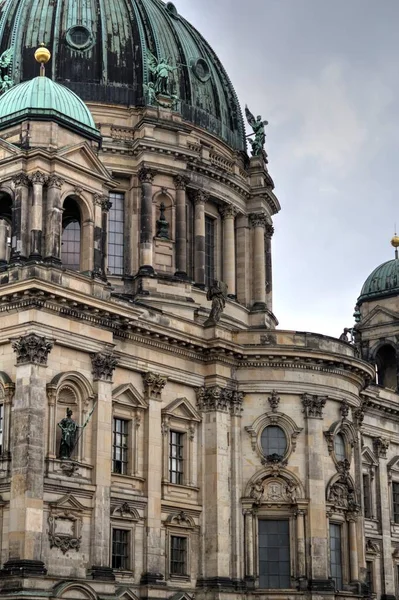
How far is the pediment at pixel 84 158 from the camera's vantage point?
139 feet

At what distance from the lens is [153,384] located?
45375 millimetres

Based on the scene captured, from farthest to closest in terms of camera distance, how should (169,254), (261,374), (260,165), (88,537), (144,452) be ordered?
1. (260,165)
2. (169,254)
3. (261,374)
4. (144,452)
5. (88,537)

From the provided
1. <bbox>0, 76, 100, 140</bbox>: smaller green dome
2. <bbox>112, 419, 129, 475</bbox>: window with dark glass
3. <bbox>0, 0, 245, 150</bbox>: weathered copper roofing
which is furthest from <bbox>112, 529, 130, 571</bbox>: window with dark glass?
<bbox>0, 0, 245, 150</bbox>: weathered copper roofing

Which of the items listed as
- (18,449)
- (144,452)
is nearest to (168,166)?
(144,452)

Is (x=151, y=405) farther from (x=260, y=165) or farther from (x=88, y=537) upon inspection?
(x=260, y=165)

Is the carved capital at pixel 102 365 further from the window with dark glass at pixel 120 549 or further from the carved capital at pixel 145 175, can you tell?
the carved capital at pixel 145 175

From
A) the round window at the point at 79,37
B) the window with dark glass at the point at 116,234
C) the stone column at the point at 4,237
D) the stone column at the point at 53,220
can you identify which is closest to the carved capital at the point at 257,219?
the window with dark glass at the point at 116,234

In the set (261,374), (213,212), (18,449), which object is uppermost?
(213,212)

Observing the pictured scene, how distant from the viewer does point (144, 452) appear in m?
44.8

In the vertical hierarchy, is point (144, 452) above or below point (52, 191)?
below

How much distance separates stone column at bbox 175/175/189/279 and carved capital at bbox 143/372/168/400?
9.55 metres

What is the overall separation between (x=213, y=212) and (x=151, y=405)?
15609mm

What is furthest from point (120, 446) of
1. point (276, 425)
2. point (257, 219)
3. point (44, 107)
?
point (257, 219)

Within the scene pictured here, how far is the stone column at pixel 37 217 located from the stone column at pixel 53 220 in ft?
0.84
